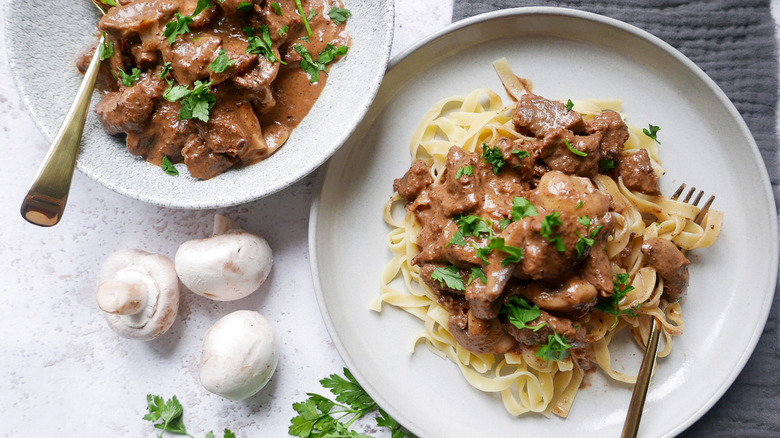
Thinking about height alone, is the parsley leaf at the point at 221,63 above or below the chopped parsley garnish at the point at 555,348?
above

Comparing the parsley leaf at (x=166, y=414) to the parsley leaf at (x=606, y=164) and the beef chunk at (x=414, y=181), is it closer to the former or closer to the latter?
the beef chunk at (x=414, y=181)

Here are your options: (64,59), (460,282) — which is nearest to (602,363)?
(460,282)

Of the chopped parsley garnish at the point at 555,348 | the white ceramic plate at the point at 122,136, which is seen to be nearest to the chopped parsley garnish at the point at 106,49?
the white ceramic plate at the point at 122,136

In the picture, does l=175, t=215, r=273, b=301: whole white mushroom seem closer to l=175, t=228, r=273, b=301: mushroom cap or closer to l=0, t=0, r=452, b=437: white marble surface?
l=175, t=228, r=273, b=301: mushroom cap

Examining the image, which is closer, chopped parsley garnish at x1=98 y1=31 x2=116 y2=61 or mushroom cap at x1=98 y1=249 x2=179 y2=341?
chopped parsley garnish at x1=98 y1=31 x2=116 y2=61

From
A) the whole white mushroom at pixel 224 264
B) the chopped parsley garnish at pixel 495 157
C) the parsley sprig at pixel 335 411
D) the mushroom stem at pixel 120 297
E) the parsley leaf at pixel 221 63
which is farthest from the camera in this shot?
the parsley sprig at pixel 335 411

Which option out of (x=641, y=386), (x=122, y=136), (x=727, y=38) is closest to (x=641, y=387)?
(x=641, y=386)

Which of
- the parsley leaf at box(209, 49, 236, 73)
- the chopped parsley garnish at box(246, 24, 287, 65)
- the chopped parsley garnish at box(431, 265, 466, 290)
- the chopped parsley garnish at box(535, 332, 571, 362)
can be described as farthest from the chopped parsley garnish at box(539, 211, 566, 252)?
the parsley leaf at box(209, 49, 236, 73)

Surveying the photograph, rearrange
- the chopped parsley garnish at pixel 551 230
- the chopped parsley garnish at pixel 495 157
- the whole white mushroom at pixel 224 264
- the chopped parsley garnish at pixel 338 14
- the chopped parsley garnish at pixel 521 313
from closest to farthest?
the chopped parsley garnish at pixel 551 230, the chopped parsley garnish at pixel 521 313, the chopped parsley garnish at pixel 495 157, the chopped parsley garnish at pixel 338 14, the whole white mushroom at pixel 224 264
